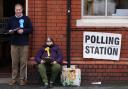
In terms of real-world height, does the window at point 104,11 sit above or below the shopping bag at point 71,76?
above

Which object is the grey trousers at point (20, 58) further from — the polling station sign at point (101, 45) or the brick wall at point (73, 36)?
the polling station sign at point (101, 45)

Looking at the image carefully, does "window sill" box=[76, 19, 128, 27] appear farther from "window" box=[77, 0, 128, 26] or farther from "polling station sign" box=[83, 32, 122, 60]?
"polling station sign" box=[83, 32, 122, 60]

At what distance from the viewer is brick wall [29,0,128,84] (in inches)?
416

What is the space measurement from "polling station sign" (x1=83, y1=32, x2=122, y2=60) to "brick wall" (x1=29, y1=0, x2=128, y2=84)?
89mm

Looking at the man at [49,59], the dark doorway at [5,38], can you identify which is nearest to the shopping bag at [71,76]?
the man at [49,59]

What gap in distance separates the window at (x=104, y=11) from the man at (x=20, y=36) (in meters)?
1.30

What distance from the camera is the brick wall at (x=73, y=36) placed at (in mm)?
10555

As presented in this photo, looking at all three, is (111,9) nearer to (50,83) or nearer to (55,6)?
(55,6)

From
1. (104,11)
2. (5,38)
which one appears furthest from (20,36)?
(104,11)

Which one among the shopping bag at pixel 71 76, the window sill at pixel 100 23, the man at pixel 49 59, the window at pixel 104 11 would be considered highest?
the window at pixel 104 11

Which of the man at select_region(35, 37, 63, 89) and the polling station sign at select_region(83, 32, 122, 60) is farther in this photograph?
the polling station sign at select_region(83, 32, 122, 60)

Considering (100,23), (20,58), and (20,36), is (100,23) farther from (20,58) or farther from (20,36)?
(20,58)

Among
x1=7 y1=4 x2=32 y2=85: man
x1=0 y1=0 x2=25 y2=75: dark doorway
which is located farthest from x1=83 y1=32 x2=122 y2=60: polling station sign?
x1=0 y1=0 x2=25 y2=75: dark doorway

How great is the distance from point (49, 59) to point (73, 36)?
2.70ft
